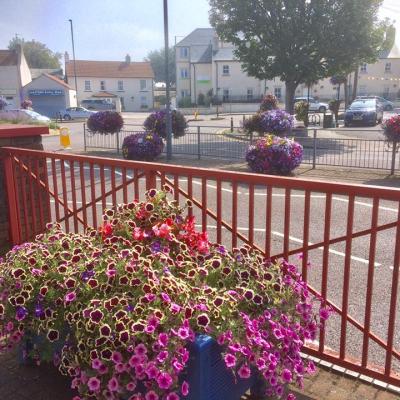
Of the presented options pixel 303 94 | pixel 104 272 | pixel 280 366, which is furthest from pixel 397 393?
pixel 303 94

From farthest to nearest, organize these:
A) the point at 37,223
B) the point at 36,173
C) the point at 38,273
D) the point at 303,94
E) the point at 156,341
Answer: the point at 303,94 < the point at 37,223 < the point at 36,173 < the point at 38,273 < the point at 156,341

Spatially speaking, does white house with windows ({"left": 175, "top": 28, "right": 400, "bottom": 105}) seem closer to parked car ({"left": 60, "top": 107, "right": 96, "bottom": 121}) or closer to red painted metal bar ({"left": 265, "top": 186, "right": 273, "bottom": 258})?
parked car ({"left": 60, "top": 107, "right": 96, "bottom": 121})

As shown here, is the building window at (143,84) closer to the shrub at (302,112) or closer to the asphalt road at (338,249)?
the shrub at (302,112)

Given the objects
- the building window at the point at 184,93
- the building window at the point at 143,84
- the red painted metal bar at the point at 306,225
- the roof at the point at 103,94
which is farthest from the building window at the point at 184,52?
the red painted metal bar at the point at 306,225

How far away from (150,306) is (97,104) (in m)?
61.2

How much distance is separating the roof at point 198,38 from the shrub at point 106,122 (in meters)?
58.5

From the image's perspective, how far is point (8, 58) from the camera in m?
63.1

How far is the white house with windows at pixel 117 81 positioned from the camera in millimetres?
70188

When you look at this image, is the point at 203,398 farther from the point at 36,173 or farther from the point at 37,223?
the point at 37,223

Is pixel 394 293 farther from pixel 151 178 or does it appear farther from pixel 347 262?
pixel 151 178

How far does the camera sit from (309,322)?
9.52 feet

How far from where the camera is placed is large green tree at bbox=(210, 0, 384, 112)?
2012cm

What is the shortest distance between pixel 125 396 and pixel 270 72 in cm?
2098

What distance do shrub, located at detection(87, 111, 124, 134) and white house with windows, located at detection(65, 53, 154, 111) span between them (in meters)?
53.1
